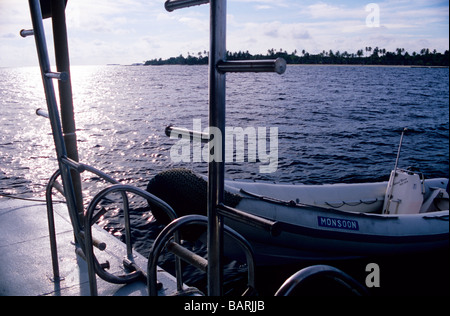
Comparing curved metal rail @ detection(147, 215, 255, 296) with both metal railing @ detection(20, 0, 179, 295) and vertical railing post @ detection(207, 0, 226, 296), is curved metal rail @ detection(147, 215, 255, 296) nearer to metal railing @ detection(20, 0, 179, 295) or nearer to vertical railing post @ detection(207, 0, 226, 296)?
vertical railing post @ detection(207, 0, 226, 296)

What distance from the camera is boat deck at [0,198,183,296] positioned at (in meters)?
2.60

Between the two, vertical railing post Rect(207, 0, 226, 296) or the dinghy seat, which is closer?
vertical railing post Rect(207, 0, 226, 296)

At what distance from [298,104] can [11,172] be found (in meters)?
27.5

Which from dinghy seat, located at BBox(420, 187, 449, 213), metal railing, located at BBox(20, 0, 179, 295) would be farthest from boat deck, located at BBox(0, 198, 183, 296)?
dinghy seat, located at BBox(420, 187, 449, 213)

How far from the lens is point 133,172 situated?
13.0 m

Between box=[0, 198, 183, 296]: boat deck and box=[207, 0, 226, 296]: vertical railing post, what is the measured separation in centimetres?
140

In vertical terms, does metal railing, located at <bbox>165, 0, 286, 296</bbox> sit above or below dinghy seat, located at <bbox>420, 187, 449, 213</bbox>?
above

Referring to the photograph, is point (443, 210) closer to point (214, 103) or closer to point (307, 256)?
point (307, 256)

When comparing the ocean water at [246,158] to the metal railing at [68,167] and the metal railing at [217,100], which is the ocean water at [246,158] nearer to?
the metal railing at [68,167]

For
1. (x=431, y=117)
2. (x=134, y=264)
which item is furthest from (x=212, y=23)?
(x=431, y=117)

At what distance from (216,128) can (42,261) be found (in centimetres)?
246

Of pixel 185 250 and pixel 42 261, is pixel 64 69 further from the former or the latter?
pixel 185 250

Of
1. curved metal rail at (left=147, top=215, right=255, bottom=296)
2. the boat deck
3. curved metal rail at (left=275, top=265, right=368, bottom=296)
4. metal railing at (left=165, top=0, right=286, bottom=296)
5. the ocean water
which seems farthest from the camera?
the ocean water

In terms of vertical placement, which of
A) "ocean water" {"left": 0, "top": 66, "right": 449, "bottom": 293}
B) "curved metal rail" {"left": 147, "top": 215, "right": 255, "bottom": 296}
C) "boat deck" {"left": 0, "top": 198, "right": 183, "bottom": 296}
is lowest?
"ocean water" {"left": 0, "top": 66, "right": 449, "bottom": 293}
